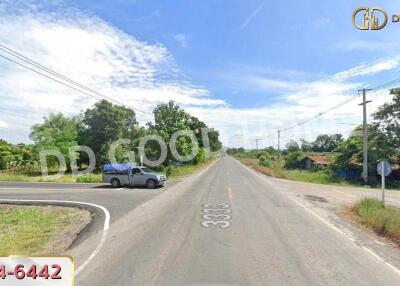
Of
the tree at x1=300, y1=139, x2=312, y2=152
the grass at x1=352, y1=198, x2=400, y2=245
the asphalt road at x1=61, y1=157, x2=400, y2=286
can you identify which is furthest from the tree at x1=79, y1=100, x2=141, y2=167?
the tree at x1=300, y1=139, x2=312, y2=152

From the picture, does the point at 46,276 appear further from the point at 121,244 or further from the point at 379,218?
the point at 379,218

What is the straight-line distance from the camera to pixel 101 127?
48.6 metres

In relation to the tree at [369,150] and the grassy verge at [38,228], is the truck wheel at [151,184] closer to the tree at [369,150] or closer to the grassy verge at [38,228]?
the grassy verge at [38,228]

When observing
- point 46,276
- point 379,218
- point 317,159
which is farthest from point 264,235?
point 317,159

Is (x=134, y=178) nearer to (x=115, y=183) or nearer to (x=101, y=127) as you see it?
(x=115, y=183)

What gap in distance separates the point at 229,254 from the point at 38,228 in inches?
326

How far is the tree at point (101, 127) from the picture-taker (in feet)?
158

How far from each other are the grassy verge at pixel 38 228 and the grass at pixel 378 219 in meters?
10.3

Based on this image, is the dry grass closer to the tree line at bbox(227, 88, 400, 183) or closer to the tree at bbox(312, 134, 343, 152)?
the tree line at bbox(227, 88, 400, 183)

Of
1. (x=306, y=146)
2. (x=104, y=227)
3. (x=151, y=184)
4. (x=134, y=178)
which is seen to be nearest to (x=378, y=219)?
(x=104, y=227)

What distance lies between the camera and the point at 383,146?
4175 cm

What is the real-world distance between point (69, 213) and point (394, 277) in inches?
511

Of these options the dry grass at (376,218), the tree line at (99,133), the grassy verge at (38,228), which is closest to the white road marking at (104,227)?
the grassy verge at (38,228)

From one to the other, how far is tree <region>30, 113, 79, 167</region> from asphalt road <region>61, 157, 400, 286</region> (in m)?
33.1
